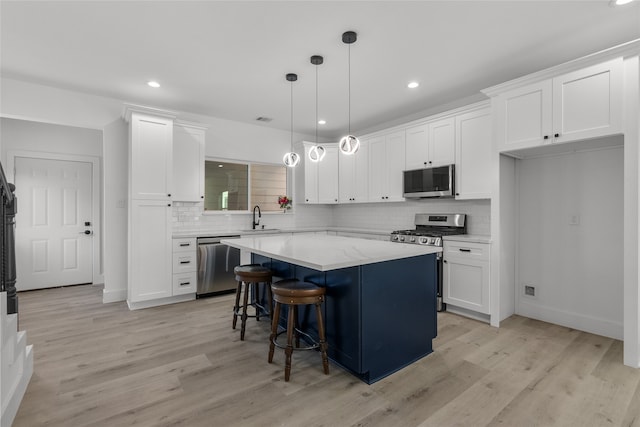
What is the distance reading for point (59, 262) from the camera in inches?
200

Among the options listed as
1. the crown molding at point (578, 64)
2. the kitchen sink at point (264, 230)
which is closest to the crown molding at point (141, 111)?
the kitchen sink at point (264, 230)

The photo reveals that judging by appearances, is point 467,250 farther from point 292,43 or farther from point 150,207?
point 150,207

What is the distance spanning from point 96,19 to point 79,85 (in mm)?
1740

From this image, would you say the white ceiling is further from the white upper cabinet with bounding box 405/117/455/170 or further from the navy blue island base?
the navy blue island base

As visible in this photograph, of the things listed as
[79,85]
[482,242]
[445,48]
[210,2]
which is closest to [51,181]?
[79,85]

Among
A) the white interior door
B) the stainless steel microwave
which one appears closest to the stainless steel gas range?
the stainless steel microwave

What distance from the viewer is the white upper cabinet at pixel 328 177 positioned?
5777mm

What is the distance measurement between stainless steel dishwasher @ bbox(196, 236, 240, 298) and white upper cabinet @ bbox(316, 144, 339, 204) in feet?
6.32

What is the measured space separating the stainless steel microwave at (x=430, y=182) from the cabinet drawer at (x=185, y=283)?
319 cm

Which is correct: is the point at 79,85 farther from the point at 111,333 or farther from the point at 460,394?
the point at 460,394

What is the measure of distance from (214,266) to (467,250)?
3.32 metres

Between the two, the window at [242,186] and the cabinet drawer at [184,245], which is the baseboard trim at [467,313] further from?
the cabinet drawer at [184,245]

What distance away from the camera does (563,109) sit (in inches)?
113

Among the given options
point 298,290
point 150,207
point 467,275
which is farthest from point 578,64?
point 150,207
